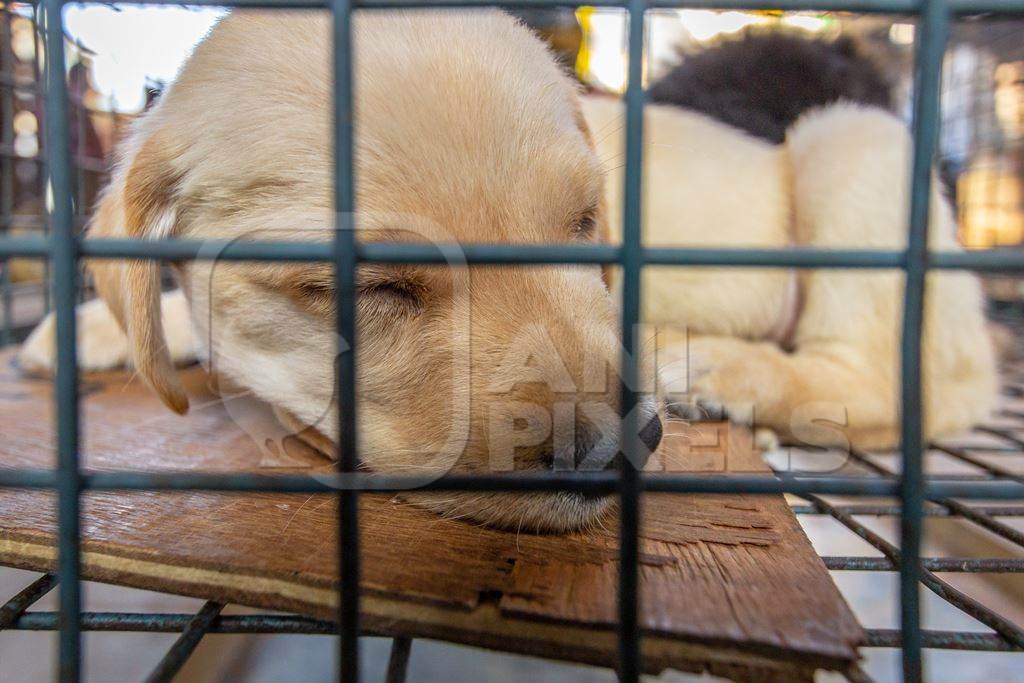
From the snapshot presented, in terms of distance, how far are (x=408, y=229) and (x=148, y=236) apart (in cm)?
66

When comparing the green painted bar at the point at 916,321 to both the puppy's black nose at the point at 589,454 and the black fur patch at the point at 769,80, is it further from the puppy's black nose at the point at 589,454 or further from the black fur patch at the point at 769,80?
the black fur patch at the point at 769,80

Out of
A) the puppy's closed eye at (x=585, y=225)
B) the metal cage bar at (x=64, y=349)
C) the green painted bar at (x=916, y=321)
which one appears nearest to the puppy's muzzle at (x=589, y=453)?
the green painted bar at (x=916, y=321)

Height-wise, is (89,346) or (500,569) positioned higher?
(89,346)

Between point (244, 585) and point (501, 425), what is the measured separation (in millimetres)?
405

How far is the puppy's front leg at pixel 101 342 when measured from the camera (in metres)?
2.11

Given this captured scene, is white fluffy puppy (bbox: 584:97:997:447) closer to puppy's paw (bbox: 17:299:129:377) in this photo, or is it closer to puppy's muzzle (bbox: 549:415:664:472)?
puppy's muzzle (bbox: 549:415:664:472)

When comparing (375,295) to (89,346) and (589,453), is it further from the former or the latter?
(89,346)

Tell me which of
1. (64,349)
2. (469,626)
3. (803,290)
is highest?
(803,290)

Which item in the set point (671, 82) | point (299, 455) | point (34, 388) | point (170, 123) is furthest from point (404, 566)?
point (671, 82)

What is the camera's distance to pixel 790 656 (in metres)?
0.75

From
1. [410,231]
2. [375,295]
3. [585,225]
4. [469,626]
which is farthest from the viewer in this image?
[585,225]

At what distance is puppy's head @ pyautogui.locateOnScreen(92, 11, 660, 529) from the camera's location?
43.4 inches

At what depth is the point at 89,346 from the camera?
2221 mm

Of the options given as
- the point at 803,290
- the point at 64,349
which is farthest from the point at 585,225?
the point at 803,290
